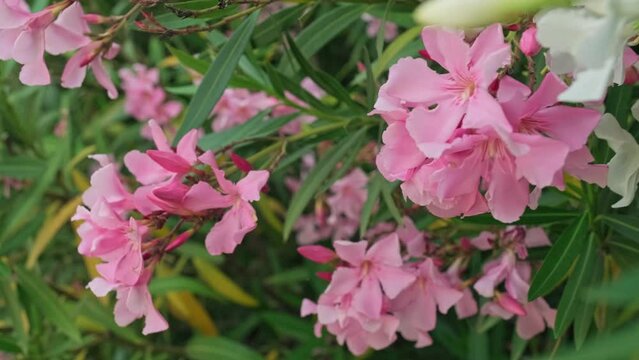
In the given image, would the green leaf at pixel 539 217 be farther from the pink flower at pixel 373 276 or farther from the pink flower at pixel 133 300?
the pink flower at pixel 133 300

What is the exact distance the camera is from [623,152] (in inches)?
26.9

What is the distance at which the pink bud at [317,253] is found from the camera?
934 millimetres

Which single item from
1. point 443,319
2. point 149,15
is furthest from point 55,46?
point 443,319

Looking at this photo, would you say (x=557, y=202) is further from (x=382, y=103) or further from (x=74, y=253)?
(x=74, y=253)

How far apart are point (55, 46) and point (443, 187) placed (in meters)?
0.44

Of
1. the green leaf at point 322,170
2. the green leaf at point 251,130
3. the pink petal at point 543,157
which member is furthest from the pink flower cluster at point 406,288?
the pink petal at point 543,157

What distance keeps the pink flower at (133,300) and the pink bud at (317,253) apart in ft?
0.53

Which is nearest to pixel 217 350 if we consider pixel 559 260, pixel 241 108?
pixel 241 108

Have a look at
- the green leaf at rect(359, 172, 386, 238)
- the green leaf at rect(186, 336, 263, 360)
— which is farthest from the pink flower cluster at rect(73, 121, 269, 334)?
the green leaf at rect(186, 336, 263, 360)

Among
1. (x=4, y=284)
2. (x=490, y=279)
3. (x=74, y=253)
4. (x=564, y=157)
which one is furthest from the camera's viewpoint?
(x=74, y=253)

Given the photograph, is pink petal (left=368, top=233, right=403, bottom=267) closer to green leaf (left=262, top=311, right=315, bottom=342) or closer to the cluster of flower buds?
green leaf (left=262, top=311, right=315, bottom=342)

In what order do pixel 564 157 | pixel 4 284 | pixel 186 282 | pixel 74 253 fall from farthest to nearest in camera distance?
pixel 74 253, pixel 186 282, pixel 4 284, pixel 564 157

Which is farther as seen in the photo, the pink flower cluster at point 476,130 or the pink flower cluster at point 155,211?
the pink flower cluster at point 155,211

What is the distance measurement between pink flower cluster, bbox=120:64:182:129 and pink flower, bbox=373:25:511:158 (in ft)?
3.41
